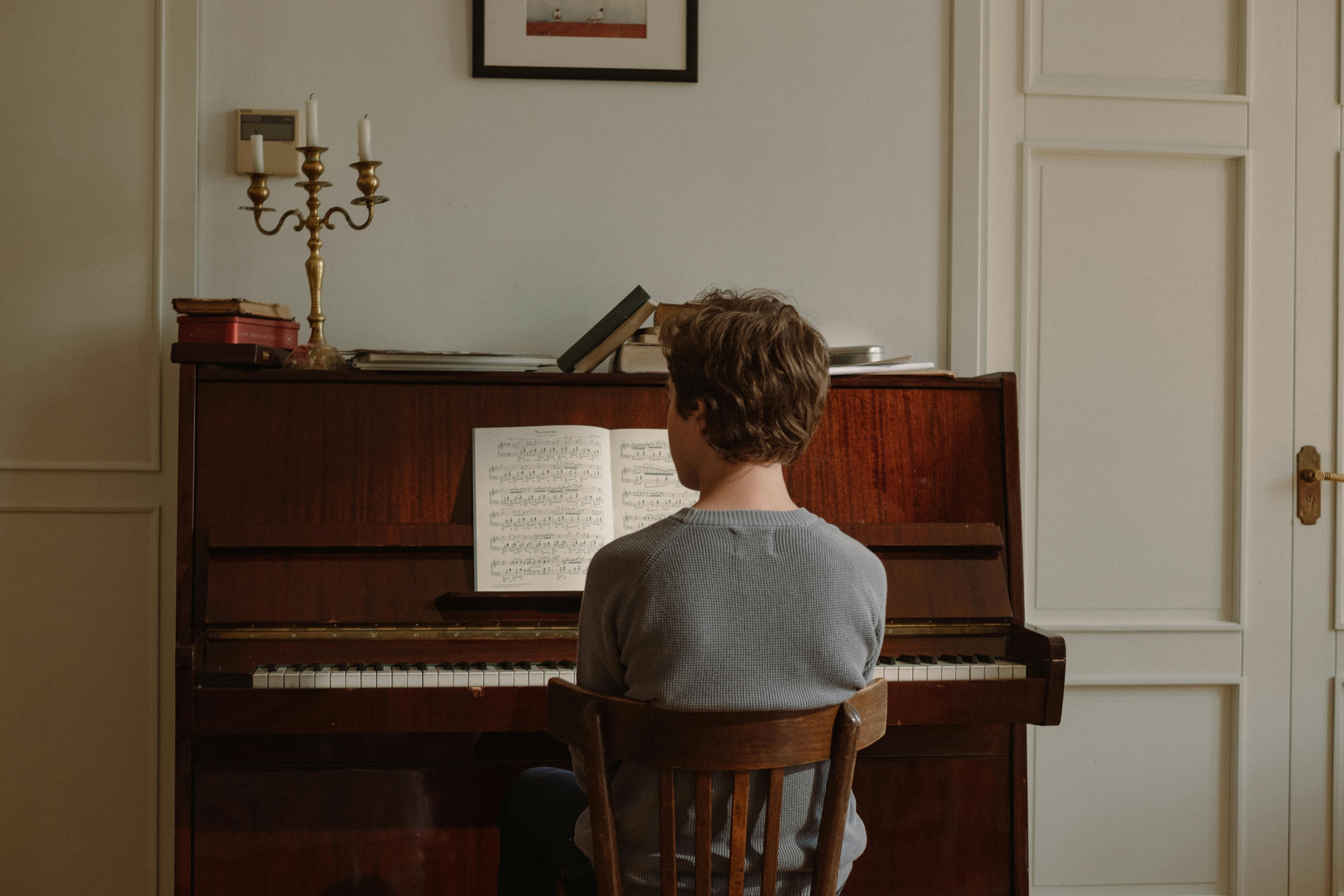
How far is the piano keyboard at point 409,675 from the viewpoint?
5.32ft

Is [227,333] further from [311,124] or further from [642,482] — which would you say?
[642,482]

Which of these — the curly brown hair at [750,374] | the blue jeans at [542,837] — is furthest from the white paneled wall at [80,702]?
the curly brown hair at [750,374]

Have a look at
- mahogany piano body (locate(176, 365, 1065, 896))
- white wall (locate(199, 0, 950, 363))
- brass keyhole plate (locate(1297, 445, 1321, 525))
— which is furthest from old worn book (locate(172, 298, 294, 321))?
brass keyhole plate (locate(1297, 445, 1321, 525))

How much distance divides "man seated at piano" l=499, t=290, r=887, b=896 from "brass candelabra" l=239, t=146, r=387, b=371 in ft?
3.34

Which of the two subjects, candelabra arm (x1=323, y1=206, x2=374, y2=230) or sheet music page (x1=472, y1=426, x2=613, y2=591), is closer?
sheet music page (x1=472, y1=426, x2=613, y2=591)

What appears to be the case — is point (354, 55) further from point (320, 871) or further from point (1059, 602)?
point (1059, 602)

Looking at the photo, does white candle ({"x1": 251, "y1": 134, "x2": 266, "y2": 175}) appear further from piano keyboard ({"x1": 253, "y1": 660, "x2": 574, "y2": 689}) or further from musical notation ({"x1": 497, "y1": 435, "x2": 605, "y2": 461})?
piano keyboard ({"x1": 253, "y1": 660, "x2": 574, "y2": 689})

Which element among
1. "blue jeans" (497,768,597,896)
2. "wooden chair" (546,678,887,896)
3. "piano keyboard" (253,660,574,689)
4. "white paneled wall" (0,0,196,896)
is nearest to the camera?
"wooden chair" (546,678,887,896)

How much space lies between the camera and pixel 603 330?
197cm

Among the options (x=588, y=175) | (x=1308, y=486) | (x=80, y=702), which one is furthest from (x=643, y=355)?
(x=1308, y=486)

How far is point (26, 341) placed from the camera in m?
2.23

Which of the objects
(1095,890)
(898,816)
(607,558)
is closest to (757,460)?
(607,558)

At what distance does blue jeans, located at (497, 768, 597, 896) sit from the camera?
4.35 ft

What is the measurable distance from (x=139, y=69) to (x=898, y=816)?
2.35 meters
